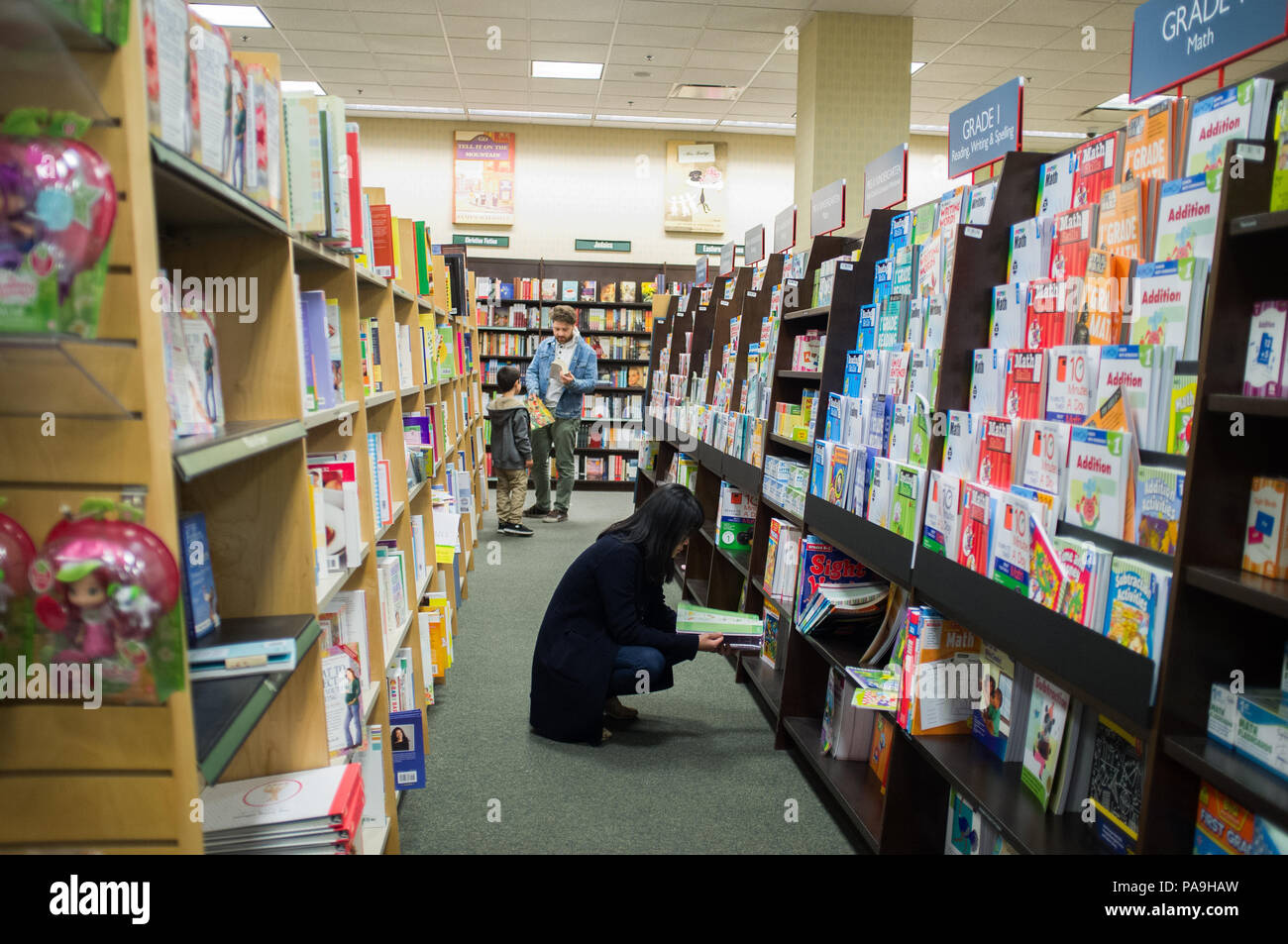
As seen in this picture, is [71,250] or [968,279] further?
[968,279]

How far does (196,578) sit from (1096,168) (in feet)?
7.01

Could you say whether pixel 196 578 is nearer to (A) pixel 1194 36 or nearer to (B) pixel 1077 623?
(B) pixel 1077 623

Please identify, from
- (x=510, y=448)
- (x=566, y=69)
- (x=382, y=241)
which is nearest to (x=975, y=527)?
(x=382, y=241)

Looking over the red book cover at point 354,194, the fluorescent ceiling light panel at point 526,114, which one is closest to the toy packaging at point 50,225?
the red book cover at point 354,194

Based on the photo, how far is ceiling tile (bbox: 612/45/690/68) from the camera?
7699 mm

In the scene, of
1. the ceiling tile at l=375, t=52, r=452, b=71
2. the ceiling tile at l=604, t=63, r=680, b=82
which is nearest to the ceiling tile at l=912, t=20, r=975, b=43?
the ceiling tile at l=604, t=63, r=680, b=82

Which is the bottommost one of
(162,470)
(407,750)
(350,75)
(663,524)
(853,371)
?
(407,750)

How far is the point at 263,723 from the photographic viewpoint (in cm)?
182

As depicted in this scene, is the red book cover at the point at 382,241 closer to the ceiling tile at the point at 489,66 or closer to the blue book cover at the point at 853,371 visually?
the blue book cover at the point at 853,371

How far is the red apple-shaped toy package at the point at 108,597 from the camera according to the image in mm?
989

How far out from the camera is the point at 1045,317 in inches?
80.4
